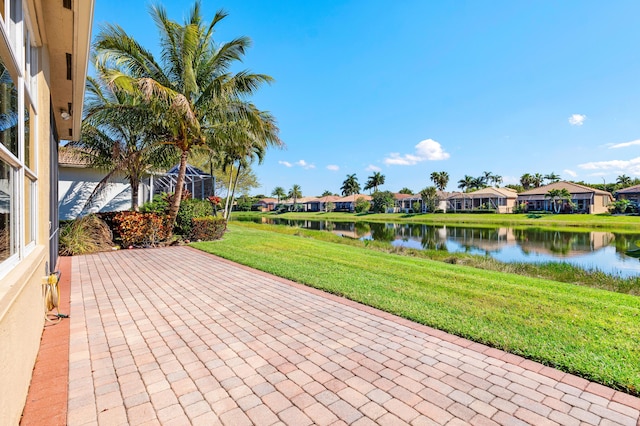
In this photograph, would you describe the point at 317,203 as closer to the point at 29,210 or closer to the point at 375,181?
the point at 375,181

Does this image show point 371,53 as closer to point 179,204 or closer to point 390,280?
point 179,204

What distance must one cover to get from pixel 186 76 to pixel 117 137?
470 cm

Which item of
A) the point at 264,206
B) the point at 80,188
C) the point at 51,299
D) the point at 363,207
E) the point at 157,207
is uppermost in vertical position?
the point at 264,206

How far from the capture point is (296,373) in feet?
9.36

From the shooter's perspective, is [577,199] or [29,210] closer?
[29,210]

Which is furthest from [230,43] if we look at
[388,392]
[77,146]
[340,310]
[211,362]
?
[388,392]

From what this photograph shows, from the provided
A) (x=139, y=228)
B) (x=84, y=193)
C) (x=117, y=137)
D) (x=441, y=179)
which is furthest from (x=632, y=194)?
(x=84, y=193)

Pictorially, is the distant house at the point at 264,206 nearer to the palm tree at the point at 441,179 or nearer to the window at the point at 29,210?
the palm tree at the point at 441,179

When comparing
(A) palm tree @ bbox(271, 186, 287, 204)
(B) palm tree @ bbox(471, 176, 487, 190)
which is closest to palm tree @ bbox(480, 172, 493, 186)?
(B) palm tree @ bbox(471, 176, 487, 190)

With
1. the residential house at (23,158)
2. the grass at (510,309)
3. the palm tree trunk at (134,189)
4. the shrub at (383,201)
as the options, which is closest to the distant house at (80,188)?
the palm tree trunk at (134,189)

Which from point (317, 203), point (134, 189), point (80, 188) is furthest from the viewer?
point (317, 203)

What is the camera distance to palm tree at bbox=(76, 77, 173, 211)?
10.9 m

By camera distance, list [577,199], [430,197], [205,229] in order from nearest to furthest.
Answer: [205,229] → [577,199] → [430,197]

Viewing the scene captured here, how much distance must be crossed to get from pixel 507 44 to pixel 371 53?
22.1 feet
